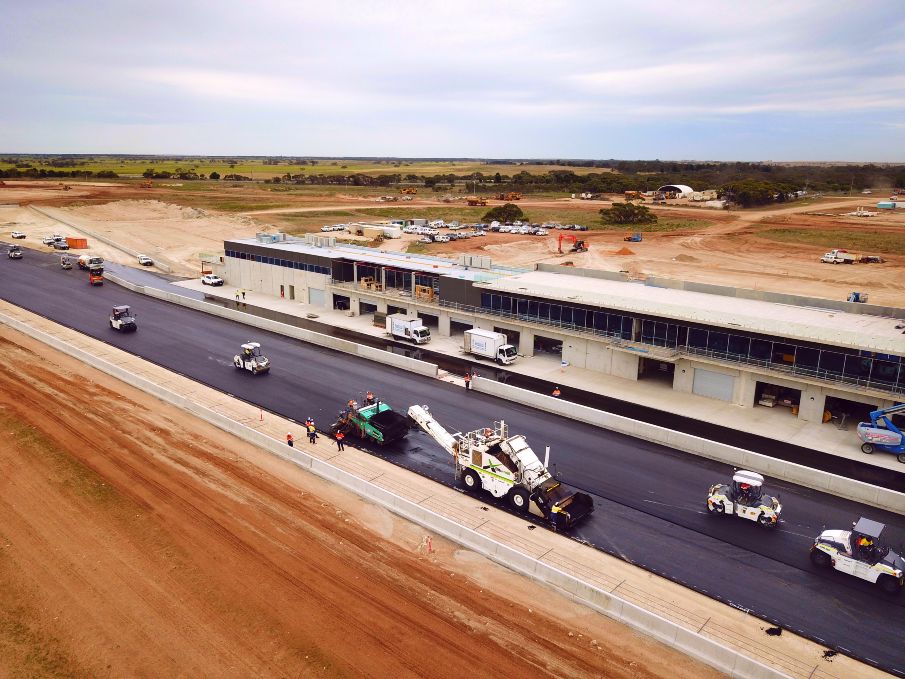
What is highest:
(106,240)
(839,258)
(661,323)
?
(661,323)

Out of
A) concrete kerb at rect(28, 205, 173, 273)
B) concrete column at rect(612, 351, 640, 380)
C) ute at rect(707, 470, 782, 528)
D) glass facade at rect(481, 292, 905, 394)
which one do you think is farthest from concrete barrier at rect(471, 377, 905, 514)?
concrete kerb at rect(28, 205, 173, 273)

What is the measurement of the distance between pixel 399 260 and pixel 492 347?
62.0ft

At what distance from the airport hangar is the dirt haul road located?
73.5ft

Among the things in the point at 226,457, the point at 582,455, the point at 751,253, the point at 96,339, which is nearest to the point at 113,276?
the point at 96,339

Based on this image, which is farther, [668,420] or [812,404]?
[668,420]

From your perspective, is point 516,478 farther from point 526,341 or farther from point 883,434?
point 526,341

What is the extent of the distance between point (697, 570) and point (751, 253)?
85.7 metres

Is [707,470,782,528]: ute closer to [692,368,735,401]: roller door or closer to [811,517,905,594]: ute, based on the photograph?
[811,517,905,594]: ute

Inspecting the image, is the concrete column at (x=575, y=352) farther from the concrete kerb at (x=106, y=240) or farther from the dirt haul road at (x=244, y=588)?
the concrete kerb at (x=106, y=240)

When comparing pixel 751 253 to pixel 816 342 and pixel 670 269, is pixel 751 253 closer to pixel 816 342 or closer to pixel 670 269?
pixel 670 269

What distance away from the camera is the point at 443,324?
2087 inches

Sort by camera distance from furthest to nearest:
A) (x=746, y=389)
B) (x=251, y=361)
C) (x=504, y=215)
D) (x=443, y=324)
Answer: (x=504, y=215) → (x=443, y=324) → (x=251, y=361) → (x=746, y=389)

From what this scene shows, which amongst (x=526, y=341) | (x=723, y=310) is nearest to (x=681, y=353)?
(x=723, y=310)

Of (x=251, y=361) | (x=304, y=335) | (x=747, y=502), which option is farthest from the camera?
(x=304, y=335)
